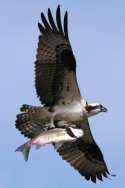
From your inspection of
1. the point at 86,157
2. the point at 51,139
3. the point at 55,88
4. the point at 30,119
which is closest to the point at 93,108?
the point at 55,88

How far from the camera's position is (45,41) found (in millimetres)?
21578

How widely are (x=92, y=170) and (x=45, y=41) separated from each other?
12.0ft

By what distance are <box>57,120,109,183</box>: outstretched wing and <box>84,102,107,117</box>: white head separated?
1152mm

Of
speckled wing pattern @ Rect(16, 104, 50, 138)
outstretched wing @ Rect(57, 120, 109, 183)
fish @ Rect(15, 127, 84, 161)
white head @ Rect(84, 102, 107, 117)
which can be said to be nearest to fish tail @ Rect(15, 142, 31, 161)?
fish @ Rect(15, 127, 84, 161)

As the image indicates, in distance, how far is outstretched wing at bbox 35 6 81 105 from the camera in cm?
2138

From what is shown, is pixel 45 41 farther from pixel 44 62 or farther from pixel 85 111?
pixel 85 111

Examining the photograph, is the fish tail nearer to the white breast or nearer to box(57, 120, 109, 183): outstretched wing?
the white breast

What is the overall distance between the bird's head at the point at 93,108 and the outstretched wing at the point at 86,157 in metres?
1.15

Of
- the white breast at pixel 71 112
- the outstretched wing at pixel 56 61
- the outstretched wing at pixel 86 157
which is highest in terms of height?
the outstretched wing at pixel 56 61

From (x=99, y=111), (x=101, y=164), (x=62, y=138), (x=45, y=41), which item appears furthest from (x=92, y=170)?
(x=62, y=138)

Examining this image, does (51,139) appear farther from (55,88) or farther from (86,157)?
(86,157)

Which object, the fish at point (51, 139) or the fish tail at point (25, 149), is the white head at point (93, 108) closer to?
the fish at point (51, 139)

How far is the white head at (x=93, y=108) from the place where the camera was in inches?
842

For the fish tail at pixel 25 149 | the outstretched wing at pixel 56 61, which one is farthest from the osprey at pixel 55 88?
the fish tail at pixel 25 149
